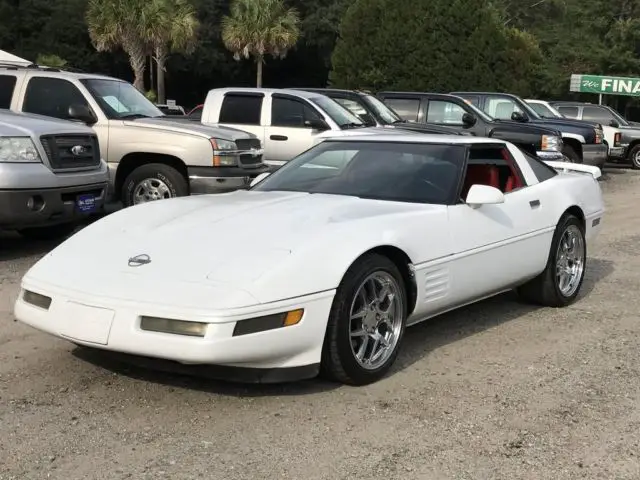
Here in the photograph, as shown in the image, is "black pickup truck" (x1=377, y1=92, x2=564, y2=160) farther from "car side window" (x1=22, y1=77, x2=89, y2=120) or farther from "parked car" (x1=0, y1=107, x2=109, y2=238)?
"parked car" (x1=0, y1=107, x2=109, y2=238)

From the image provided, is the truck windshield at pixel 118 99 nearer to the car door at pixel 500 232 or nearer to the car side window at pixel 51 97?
the car side window at pixel 51 97

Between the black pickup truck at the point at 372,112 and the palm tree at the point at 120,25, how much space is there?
20185mm

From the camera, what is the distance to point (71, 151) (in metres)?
7.83

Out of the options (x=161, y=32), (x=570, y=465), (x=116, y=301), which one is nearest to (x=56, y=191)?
(x=116, y=301)

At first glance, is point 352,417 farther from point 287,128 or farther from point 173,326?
point 287,128

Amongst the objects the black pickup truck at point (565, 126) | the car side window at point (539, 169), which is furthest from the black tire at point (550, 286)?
the black pickup truck at point (565, 126)

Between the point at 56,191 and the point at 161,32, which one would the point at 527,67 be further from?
the point at 56,191

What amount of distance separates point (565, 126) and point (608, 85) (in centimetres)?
1370

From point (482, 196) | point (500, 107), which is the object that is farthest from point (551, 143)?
point (482, 196)

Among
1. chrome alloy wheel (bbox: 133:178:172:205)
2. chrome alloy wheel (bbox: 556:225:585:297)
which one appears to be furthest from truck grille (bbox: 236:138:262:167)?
chrome alloy wheel (bbox: 556:225:585:297)

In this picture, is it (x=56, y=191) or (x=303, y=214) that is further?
(x=56, y=191)

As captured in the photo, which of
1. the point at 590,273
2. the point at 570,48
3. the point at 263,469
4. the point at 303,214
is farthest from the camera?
the point at 570,48

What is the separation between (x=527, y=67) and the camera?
29.5m

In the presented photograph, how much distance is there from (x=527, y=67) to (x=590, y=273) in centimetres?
2361
